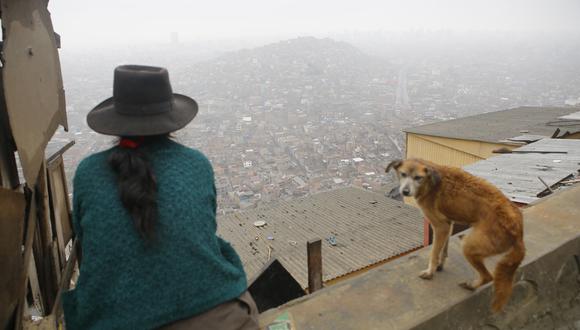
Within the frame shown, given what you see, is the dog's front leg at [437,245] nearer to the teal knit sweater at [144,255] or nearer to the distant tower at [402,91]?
the teal knit sweater at [144,255]

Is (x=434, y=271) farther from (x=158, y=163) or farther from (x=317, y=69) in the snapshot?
(x=317, y=69)

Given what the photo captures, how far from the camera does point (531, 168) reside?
22.3ft

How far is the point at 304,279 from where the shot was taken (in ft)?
29.9

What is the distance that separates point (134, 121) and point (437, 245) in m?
2.11

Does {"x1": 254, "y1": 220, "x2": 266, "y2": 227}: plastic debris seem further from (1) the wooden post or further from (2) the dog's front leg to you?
(2) the dog's front leg

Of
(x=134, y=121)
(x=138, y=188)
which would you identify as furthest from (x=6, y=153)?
(x=138, y=188)

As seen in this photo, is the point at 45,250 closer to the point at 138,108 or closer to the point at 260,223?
the point at 138,108

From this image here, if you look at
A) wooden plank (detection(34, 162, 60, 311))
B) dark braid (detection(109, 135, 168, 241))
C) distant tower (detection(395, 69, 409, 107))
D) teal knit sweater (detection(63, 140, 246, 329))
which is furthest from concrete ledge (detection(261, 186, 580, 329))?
distant tower (detection(395, 69, 409, 107))

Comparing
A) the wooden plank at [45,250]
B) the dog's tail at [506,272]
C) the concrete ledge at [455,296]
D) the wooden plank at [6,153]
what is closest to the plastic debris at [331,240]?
the concrete ledge at [455,296]

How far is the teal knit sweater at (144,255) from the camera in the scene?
65.0 inches

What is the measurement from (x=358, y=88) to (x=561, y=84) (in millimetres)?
34701

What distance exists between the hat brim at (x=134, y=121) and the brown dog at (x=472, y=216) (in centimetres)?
170

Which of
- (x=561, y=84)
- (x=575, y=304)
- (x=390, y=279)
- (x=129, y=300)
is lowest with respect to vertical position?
(x=561, y=84)

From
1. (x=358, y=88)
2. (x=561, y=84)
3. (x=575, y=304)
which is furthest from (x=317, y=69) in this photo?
(x=575, y=304)
